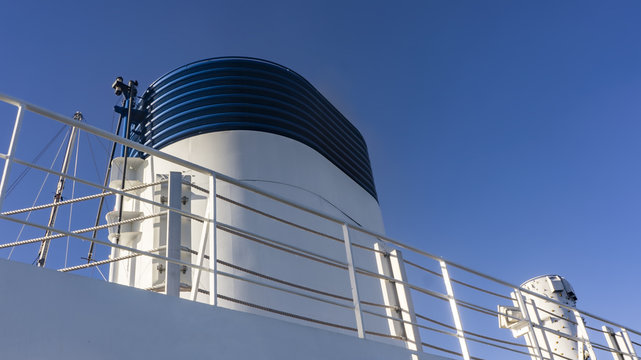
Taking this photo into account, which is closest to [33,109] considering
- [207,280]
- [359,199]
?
[207,280]

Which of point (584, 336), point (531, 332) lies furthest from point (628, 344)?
point (531, 332)

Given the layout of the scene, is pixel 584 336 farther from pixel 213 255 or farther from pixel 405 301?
pixel 213 255

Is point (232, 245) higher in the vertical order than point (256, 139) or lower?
lower

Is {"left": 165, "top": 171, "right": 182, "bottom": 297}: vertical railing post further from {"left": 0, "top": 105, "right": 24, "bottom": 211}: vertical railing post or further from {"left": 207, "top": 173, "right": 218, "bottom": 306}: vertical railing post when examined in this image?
{"left": 0, "top": 105, "right": 24, "bottom": 211}: vertical railing post

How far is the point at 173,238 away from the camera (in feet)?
8.82

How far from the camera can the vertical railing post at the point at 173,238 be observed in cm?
251

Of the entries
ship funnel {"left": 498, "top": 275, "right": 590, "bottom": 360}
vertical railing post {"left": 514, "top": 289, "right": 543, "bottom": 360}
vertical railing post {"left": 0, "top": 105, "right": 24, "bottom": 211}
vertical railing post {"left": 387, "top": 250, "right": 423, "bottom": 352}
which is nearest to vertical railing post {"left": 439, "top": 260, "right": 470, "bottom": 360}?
vertical railing post {"left": 387, "top": 250, "right": 423, "bottom": 352}

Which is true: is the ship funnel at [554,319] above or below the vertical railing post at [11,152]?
above

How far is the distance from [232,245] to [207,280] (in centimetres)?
37

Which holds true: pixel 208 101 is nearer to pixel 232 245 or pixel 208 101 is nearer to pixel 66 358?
pixel 232 245

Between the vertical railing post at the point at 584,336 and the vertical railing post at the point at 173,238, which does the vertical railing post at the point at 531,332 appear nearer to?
the vertical railing post at the point at 584,336

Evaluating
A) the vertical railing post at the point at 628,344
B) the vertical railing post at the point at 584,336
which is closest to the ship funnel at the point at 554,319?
the vertical railing post at the point at 584,336

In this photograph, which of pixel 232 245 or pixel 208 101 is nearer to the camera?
pixel 232 245

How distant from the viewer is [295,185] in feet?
16.4
